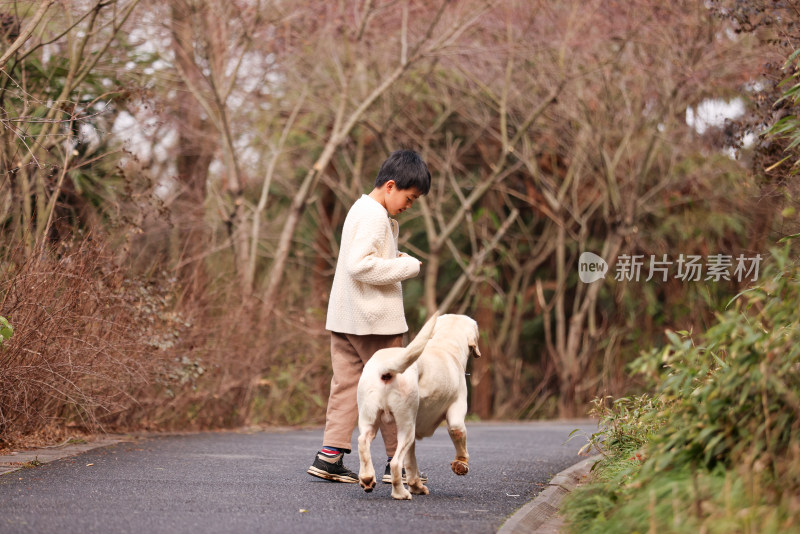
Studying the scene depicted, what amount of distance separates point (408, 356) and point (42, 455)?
3310 mm

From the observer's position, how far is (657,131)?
57.6ft

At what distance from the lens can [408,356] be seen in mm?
5012

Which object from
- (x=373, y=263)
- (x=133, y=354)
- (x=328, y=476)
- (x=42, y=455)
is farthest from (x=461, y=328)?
(x=133, y=354)

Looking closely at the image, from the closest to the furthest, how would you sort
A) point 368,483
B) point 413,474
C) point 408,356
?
point 408,356, point 368,483, point 413,474

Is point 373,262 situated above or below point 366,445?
above

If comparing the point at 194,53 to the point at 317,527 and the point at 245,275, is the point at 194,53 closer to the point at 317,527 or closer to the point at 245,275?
the point at 245,275

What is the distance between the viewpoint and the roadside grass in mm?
3627

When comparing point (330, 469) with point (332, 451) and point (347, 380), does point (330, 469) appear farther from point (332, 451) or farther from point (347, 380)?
point (347, 380)

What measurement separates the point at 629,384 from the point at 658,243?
2720 mm

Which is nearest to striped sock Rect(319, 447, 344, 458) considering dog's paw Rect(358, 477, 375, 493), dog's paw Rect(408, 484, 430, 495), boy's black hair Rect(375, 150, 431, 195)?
dog's paw Rect(408, 484, 430, 495)

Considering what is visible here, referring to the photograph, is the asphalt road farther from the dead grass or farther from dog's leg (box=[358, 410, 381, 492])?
the dead grass

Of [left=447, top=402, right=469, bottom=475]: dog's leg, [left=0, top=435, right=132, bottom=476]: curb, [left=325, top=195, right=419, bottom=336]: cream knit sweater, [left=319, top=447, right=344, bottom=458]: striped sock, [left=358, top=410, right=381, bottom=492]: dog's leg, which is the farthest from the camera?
[left=0, top=435, right=132, bottom=476]: curb

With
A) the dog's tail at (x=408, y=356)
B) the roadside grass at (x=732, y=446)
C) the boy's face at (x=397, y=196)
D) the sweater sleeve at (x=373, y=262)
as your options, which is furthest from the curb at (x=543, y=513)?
the boy's face at (x=397, y=196)

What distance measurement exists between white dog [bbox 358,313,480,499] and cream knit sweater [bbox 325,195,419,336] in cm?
35
